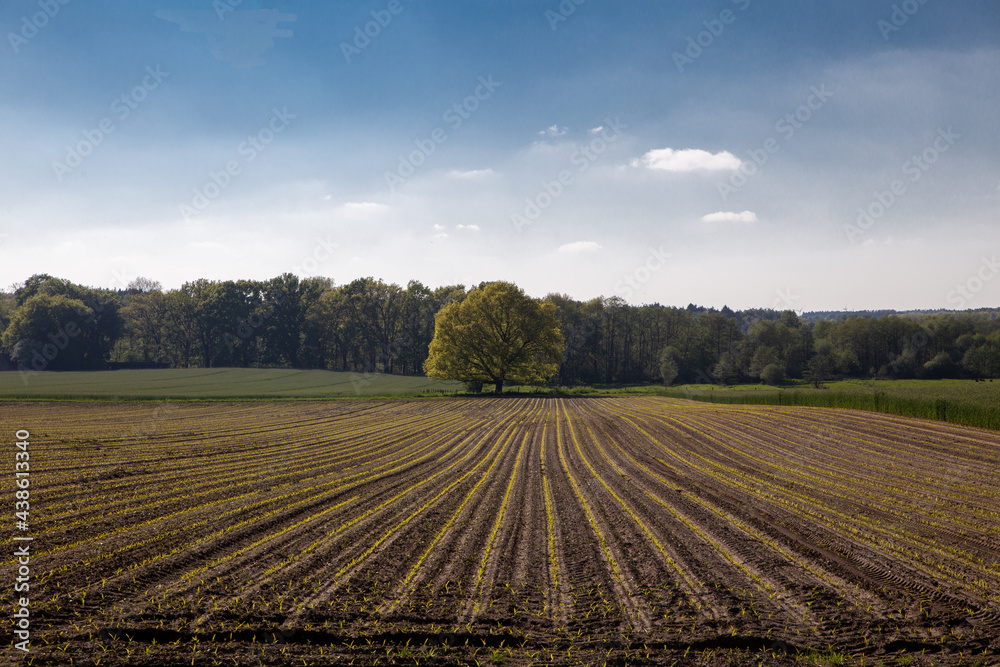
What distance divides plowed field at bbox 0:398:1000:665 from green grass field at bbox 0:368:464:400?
35.8m

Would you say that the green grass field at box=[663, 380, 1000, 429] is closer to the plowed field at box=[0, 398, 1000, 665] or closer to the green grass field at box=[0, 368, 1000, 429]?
the green grass field at box=[0, 368, 1000, 429]

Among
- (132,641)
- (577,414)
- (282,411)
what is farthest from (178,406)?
(132,641)

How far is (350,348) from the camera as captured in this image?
322 ft

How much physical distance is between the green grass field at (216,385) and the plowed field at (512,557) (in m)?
35.8

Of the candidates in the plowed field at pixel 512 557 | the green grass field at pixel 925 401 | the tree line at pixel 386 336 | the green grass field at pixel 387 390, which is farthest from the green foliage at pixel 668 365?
the plowed field at pixel 512 557

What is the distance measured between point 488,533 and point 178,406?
138 ft

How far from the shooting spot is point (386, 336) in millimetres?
97562

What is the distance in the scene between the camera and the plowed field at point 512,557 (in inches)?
245

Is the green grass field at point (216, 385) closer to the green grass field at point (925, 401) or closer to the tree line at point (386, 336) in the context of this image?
the tree line at point (386, 336)

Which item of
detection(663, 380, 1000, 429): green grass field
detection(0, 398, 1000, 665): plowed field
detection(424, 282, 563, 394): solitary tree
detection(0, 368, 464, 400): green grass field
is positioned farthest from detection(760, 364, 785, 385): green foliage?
detection(0, 398, 1000, 665): plowed field

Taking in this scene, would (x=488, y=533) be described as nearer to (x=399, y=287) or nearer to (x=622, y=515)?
(x=622, y=515)

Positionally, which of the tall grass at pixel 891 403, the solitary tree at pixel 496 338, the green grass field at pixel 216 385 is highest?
the solitary tree at pixel 496 338

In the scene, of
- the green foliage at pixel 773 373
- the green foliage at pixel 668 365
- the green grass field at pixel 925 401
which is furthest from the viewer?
the green foliage at pixel 668 365

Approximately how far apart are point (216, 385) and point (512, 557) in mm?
67217
